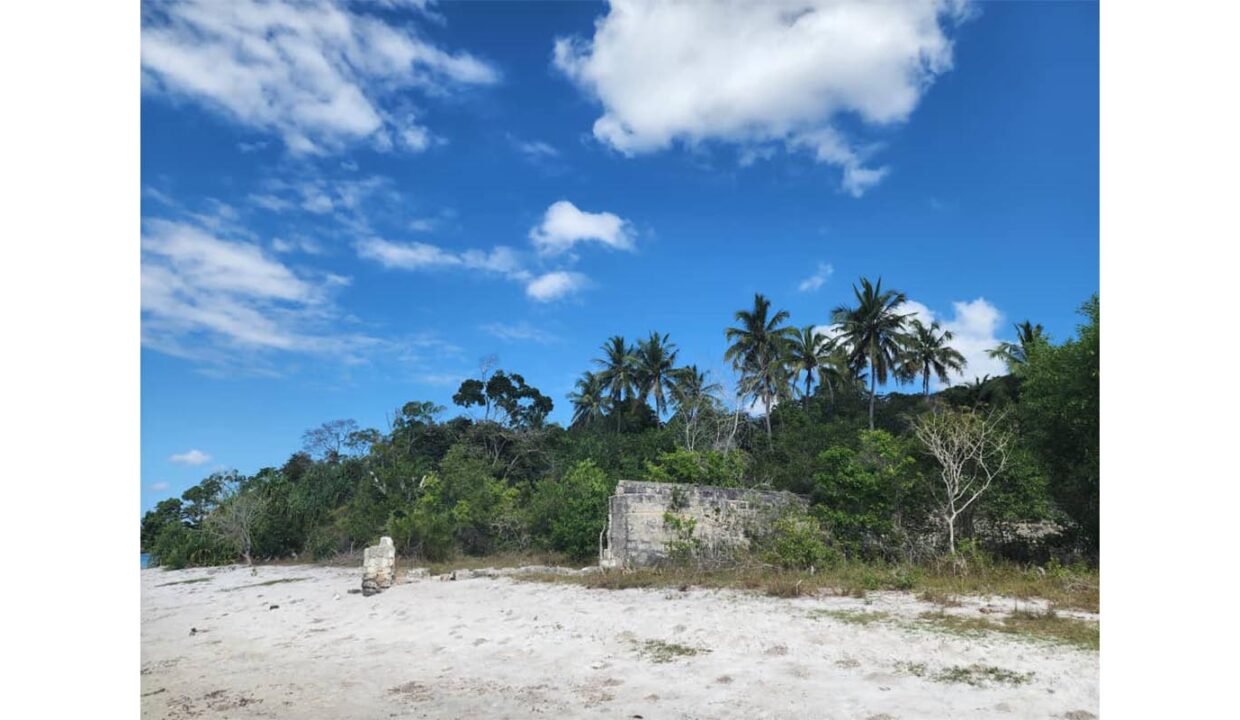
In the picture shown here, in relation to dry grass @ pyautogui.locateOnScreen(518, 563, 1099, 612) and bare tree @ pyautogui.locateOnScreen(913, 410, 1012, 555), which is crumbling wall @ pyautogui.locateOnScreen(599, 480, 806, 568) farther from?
bare tree @ pyautogui.locateOnScreen(913, 410, 1012, 555)

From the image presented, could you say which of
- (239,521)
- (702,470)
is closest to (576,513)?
(702,470)

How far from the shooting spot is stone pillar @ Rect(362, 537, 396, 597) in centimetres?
1066

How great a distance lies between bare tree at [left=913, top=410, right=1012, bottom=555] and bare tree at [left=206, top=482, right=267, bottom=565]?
20.2 metres

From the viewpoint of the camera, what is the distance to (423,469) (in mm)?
21688

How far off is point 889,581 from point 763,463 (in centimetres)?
921

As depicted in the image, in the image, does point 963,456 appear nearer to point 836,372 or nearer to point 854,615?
point 854,615

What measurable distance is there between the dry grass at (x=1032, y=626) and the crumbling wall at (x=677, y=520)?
487 centimetres

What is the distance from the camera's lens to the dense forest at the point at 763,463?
10.0 meters

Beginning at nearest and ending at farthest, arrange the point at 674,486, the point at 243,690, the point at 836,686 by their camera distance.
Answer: the point at 836,686 < the point at 243,690 < the point at 674,486

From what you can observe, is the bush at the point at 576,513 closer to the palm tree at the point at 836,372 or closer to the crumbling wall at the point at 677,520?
the crumbling wall at the point at 677,520

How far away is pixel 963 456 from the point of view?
9961 millimetres
